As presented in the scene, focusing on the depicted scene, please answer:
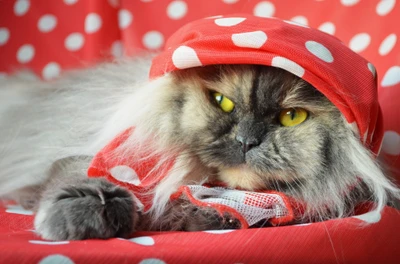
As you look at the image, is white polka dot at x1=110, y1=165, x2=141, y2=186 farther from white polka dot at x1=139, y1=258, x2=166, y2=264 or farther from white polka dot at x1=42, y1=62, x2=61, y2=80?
white polka dot at x1=42, y1=62, x2=61, y2=80

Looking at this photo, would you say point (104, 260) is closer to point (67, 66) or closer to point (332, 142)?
point (332, 142)

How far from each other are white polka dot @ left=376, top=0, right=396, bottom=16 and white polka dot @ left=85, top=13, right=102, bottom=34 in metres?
0.97

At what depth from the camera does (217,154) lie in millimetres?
1092

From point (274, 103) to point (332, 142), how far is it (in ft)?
0.49

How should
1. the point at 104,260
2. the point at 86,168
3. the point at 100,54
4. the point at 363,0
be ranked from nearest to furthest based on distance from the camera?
1. the point at 104,260
2. the point at 86,168
3. the point at 363,0
4. the point at 100,54

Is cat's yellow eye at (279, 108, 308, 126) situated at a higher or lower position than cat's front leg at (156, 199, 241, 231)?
higher

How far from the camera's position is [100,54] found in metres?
1.90

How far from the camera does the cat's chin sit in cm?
109

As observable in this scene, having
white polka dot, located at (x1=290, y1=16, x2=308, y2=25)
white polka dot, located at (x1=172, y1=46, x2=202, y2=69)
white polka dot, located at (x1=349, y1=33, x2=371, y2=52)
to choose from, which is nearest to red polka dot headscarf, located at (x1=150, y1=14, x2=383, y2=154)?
white polka dot, located at (x1=172, y1=46, x2=202, y2=69)

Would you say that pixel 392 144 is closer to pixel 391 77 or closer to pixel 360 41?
pixel 391 77

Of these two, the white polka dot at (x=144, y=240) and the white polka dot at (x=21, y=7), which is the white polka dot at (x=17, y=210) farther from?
the white polka dot at (x=21, y=7)

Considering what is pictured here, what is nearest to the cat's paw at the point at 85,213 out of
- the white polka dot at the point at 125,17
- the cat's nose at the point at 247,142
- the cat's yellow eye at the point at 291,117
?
the cat's nose at the point at 247,142

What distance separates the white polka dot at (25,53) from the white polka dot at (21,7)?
0.12 metres

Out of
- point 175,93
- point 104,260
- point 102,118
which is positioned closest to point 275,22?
point 175,93
